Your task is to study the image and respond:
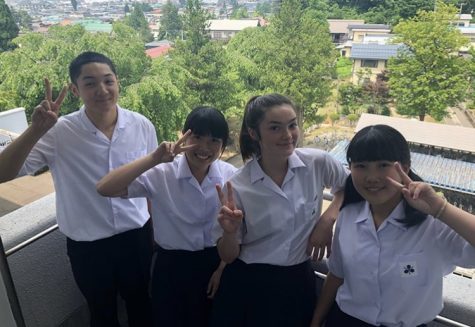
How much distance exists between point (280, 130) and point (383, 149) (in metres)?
0.25

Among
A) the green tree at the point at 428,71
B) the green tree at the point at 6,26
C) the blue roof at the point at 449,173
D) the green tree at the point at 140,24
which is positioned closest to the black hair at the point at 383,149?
the green tree at the point at 6,26

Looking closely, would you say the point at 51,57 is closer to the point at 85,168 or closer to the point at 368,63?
the point at 85,168

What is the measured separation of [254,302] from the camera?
1002mm

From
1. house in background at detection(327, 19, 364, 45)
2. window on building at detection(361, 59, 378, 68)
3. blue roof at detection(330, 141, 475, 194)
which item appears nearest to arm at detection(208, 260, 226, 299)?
blue roof at detection(330, 141, 475, 194)

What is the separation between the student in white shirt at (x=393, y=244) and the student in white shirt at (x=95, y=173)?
69 centimetres

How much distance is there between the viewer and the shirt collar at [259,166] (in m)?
0.98

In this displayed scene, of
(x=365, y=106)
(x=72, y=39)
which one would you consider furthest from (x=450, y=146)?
(x=72, y=39)

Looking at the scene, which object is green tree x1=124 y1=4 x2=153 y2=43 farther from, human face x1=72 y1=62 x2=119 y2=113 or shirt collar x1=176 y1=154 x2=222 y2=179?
shirt collar x1=176 y1=154 x2=222 y2=179

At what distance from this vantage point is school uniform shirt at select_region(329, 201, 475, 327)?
0.80m

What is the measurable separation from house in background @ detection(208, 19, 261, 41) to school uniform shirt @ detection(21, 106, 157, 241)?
7.49 meters

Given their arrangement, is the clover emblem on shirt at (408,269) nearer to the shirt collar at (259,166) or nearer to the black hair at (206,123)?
the shirt collar at (259,166)

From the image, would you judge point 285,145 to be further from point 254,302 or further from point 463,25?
point 463,25

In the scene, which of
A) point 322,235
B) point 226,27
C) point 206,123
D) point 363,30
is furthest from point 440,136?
point 226,27

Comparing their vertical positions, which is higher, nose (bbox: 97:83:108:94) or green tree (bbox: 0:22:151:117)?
nose (bbox: 97:83:108:94)
